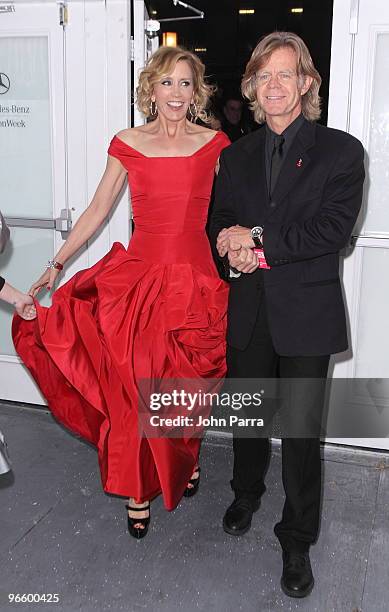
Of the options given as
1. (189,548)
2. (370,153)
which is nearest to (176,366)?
(189,548)

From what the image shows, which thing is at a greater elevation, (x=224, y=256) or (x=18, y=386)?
(x=224, y=256)

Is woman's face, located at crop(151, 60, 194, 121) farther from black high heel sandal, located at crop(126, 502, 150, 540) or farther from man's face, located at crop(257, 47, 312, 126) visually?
black high heel sandal, located at crop(126, 502, 150, 540)

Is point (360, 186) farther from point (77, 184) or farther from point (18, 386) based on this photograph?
point (18, 386)

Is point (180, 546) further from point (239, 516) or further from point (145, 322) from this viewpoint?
point (145, 322)

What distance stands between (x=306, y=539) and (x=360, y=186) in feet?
4.40

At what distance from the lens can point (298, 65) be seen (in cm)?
258

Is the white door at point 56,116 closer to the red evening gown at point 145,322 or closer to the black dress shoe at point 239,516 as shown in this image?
the red evening gown at point 145,322

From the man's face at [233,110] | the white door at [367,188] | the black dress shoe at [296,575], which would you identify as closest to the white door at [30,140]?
the white door at [367,188]

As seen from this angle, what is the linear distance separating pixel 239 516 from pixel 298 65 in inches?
73.9

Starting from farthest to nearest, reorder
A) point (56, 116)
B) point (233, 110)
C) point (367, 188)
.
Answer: point (233, 110), point (56, 116), point (367, 188)

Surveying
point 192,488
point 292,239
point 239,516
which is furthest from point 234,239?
point 192,488

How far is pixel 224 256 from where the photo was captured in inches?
112

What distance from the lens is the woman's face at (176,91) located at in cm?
304

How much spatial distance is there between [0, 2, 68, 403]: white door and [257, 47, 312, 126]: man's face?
1.76m
